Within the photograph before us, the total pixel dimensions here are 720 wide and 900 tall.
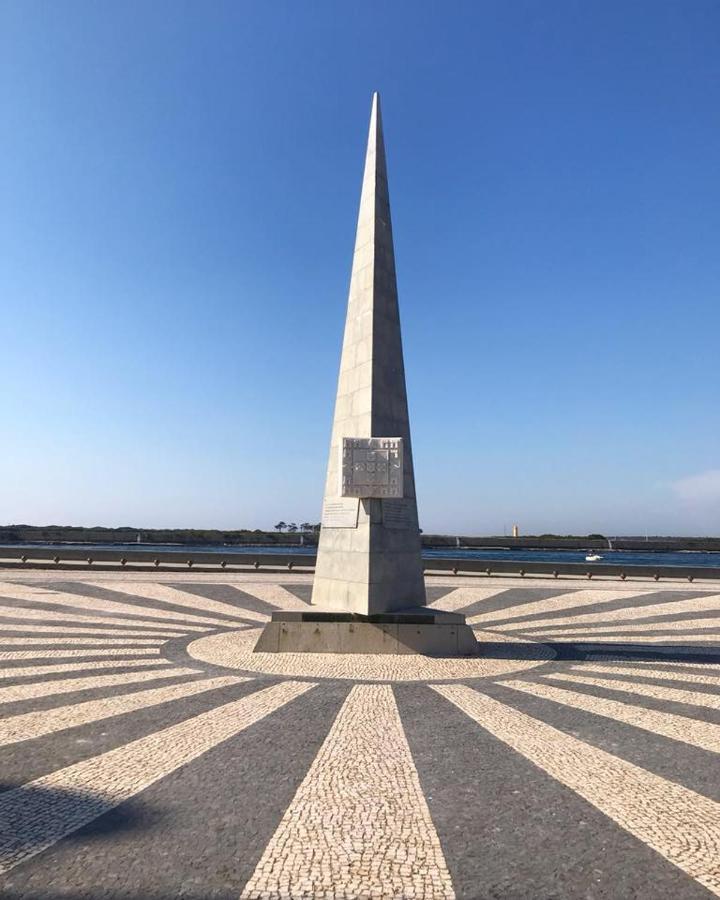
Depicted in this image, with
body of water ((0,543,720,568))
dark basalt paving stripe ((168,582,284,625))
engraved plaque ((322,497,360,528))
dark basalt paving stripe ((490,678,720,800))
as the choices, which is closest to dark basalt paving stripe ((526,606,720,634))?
engraved plaque ((322,497,360,528))

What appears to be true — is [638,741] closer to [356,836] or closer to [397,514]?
[356,836]

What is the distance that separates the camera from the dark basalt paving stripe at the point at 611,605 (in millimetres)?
15973

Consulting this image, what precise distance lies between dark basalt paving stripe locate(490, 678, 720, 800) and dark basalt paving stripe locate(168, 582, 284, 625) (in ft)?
27.0

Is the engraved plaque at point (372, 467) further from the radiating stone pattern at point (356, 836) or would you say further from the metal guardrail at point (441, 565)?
the metal guardrail at point (441, 565)

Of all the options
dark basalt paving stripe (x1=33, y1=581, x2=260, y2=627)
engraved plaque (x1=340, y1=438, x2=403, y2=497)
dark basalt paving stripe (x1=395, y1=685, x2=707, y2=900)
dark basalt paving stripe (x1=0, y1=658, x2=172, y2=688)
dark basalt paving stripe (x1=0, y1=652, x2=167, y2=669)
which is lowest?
dark basalt paving stripe (x1=395, y1=685, x2=707, y2=900)

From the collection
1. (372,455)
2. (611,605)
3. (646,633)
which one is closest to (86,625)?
(372,455)

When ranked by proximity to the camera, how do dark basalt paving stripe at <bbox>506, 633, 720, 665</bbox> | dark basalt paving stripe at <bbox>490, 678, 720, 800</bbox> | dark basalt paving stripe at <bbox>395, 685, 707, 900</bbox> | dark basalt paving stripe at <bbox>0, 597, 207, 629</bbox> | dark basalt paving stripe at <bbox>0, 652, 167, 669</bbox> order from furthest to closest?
1. dark basalt paving stripe at <bbox>0, 597, 207, 629</bbox>
2. dark basalt paving stripe at <bbox>506, 633, 720, 665</bbox>
3. dark basalt paving stripe at <bbox>0, 652, 167, 669</bbox>
4. dark basalt paving stripe at <bbox>490, 678, 720, 800</bbox>
5. dark basalt paving stripe at <bbox>395, 685, 707, 900</bbox>

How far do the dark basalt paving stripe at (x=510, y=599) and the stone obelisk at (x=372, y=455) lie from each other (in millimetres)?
4426

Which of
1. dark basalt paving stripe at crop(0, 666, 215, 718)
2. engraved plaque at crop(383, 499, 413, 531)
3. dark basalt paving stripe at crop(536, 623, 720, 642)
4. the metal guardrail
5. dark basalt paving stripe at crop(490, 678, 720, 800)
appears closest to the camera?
dark basalt paving stripe at crop(490, 678, 720, 800)

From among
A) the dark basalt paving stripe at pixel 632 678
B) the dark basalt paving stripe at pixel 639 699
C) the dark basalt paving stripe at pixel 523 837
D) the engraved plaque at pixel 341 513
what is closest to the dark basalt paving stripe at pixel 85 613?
the engraved plaque at pixel 341 513

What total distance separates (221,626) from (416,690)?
6411 mm

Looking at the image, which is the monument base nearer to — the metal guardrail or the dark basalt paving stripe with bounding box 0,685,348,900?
the dark basalt paving stripe with bounding box 0,685,348,900

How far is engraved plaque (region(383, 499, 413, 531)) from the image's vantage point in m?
13.0

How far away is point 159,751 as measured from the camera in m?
5.96
